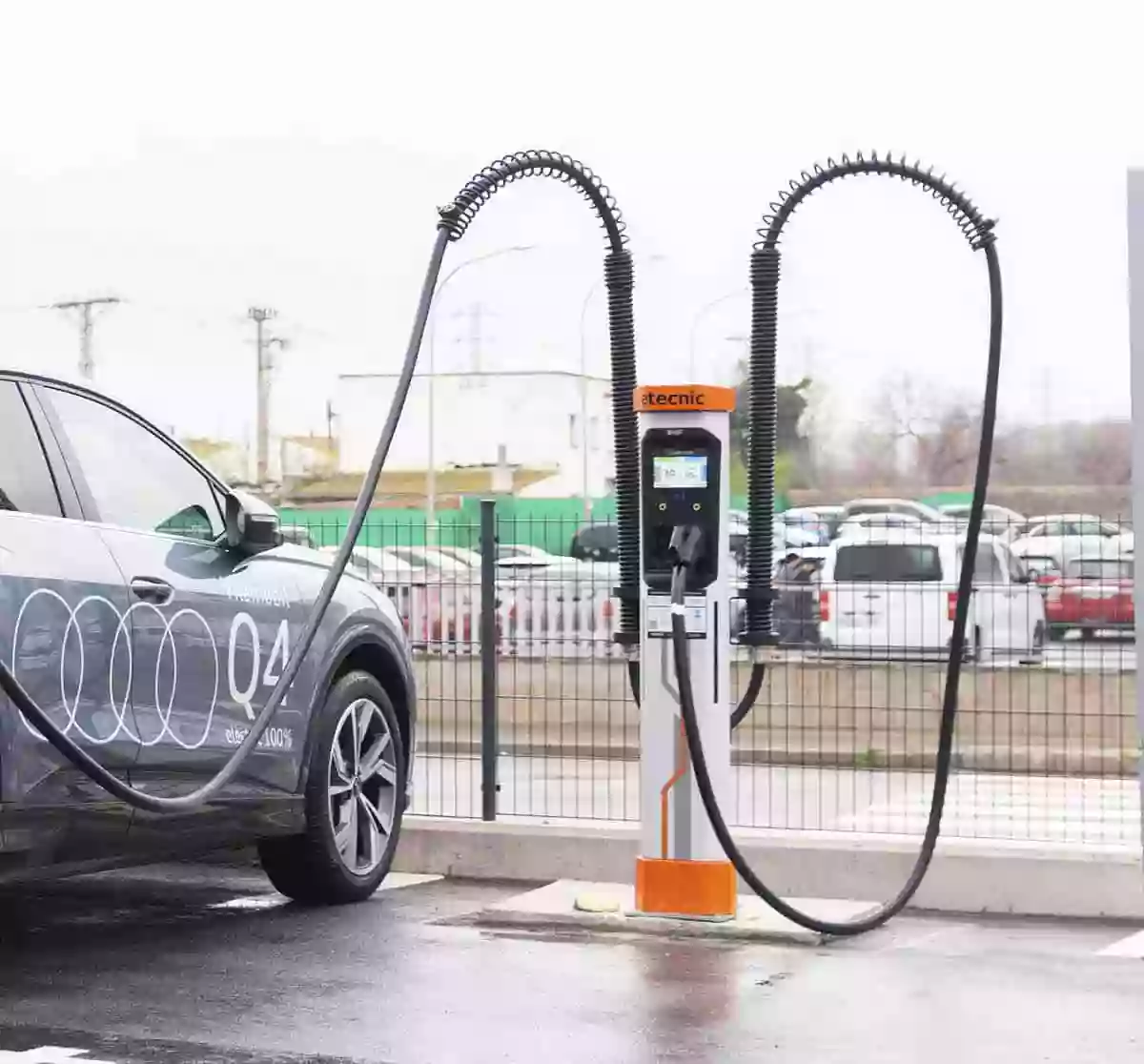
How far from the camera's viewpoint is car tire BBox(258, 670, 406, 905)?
696 centimetres

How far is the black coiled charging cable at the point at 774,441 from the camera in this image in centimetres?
684

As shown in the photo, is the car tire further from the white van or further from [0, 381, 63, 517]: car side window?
the white van

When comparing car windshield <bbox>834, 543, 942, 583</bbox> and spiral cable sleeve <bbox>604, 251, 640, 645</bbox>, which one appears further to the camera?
car windshield <bbox>834, 543, 942, 583</bbox>

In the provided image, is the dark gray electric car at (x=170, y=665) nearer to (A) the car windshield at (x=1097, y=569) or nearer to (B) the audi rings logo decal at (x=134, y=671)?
(B) the audi rings logo decal at (x=134, y=671)

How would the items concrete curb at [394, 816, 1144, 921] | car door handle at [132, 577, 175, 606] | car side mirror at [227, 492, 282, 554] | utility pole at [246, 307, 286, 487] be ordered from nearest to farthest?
car door handle at [132, 577, 175, 606]
car side mirror at [227, 492, 282, 554]
concrete curb at [394, 816, 1144, 921]
utility pole at [246, 307, 286, 487]

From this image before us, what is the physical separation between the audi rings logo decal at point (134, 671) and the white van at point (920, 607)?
9.39 feet

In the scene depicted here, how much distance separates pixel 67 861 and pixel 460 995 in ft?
3.97

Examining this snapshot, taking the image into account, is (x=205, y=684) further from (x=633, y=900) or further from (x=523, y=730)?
(x=523, y=730)

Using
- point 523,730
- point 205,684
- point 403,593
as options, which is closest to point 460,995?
point 205,684

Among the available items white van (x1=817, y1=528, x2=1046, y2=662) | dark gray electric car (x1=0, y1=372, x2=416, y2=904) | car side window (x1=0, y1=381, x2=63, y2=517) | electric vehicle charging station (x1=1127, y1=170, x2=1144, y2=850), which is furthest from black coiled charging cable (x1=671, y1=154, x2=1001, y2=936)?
electric vehicle charging station (x1=1127, y1=170, x2=1144, y2=850)

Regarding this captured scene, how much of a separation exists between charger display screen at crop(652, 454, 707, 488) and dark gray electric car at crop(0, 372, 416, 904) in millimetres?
1304

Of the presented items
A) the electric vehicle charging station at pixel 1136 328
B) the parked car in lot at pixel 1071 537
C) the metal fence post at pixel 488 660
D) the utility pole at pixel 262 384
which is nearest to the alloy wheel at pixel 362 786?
the metal fence post at pixel 488 660

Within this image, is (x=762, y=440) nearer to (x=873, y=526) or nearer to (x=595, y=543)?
(x=873, y=526)

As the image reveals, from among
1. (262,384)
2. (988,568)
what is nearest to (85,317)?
(262,384)
